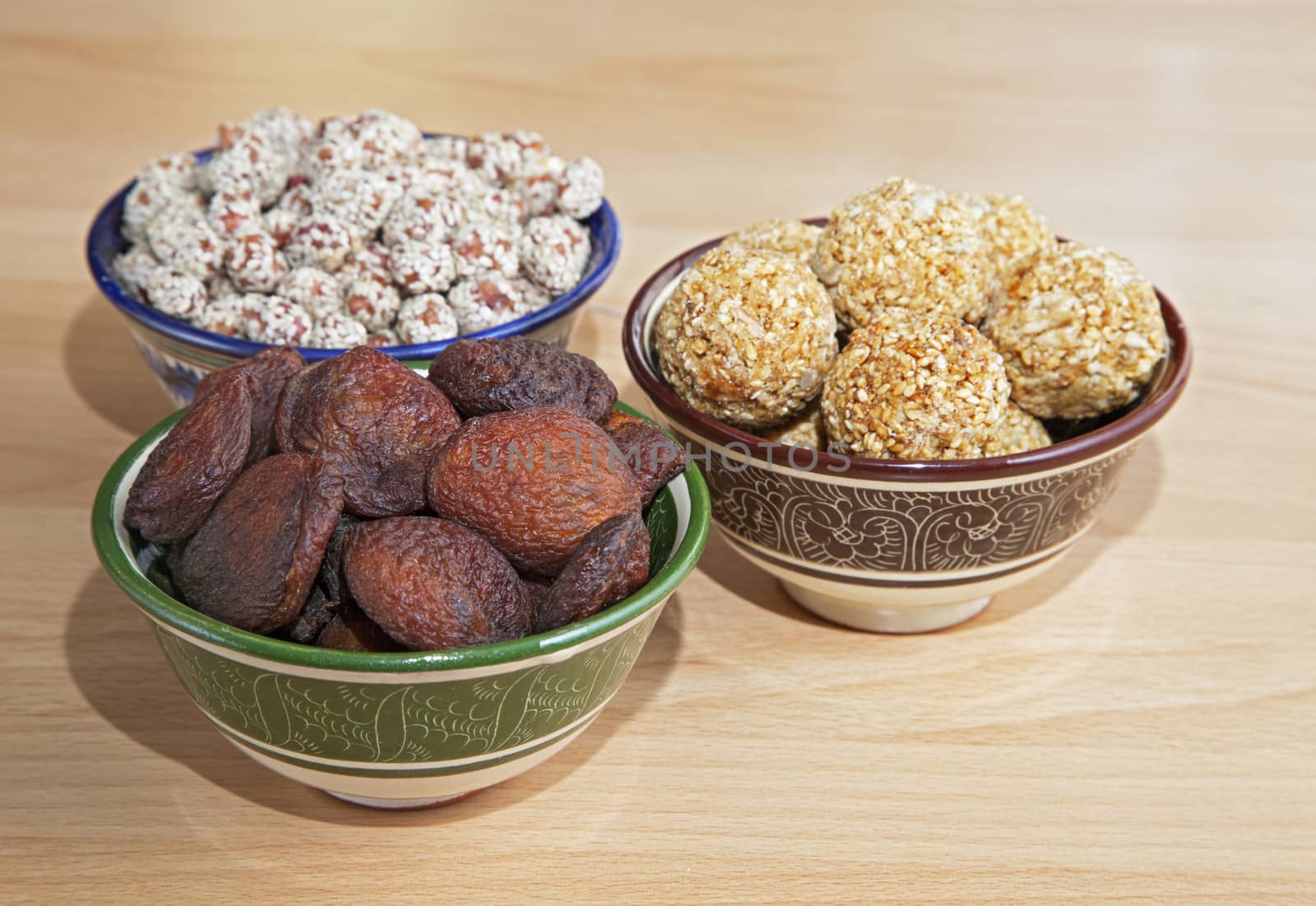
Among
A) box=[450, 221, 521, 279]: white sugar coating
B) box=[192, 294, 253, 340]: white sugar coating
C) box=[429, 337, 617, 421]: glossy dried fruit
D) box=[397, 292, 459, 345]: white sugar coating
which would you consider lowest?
box=[192, 294, 253, 340]: white sugar coating

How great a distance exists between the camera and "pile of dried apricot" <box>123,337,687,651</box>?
74 centimetres

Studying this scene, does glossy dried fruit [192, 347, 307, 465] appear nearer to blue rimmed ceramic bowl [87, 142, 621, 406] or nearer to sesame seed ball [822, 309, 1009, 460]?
blue rimmed ceramic bowl [87, 142, 621, 406]

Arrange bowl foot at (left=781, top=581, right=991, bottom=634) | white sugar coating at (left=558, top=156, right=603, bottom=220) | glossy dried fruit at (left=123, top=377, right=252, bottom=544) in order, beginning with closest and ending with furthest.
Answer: glossy dried fruit at (left=123, top=377, right=252, bottom=544) → bowl foot at (left=781, top=581, right=991, bottom=634) → white sugar coating at (left=558, top=156, right=603, bottom=220)

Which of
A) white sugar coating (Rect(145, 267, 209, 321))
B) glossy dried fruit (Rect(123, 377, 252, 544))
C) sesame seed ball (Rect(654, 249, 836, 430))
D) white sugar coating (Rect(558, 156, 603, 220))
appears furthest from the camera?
white sugar coating (Rect(558, 156, 603, 220))

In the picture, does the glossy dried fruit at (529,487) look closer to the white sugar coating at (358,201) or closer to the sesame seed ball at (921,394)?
the sesame seed ball at (921,394)

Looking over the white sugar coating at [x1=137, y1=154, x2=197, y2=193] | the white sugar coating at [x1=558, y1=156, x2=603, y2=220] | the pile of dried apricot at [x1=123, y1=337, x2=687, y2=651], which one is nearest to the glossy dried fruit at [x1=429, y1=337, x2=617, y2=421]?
the pile of dried apricot at [x1=123, y1=337, x2=687, y2=651]

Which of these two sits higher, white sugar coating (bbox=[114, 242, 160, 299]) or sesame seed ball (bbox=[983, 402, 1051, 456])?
sesame seed ball (bbox=[983, 402, 1051, 456])

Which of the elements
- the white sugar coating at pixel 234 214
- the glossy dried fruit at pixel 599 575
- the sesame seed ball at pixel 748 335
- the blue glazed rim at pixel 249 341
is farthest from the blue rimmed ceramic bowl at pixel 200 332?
the glossy dried fruit at pixel 599 575

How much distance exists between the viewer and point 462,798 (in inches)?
35.7

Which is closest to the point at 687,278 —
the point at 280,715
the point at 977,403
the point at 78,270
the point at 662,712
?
the point at 977,403

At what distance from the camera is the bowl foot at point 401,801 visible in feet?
2.85

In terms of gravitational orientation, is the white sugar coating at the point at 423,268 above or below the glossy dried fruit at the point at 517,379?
below

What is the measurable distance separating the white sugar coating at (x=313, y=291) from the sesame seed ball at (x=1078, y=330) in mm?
617

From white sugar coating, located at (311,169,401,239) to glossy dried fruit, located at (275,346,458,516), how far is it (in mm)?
443
